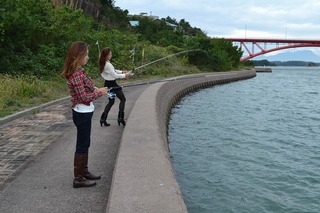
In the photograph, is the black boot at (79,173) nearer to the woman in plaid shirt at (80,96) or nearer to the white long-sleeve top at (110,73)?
the woman in plaid shirt at (80,96)

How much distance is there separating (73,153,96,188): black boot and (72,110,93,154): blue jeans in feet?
0.25

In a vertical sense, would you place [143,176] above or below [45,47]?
below

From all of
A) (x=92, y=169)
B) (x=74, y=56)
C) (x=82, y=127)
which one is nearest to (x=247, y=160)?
(x=92, y=169)

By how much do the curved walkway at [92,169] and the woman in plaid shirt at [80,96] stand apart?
30cm

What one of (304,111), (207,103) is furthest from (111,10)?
(304,111)

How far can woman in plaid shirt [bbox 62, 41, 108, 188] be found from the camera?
4.13 m

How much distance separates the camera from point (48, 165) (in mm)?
5453

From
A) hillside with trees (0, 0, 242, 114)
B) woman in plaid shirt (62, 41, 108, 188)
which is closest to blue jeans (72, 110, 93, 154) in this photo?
woman in plaid shirt (62, 41, 108, 188)

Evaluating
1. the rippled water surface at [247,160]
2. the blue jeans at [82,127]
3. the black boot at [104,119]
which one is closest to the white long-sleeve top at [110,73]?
the black boot at [104,119]

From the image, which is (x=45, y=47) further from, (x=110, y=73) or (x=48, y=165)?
(x=48, y=165)

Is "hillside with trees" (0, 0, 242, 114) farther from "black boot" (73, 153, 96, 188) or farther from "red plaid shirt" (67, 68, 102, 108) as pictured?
"red plaid shirt" (67, 68, 102, 108)

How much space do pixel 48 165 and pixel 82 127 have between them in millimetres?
1487

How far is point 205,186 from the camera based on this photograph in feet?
22.5

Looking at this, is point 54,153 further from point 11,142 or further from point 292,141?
point 292,141
